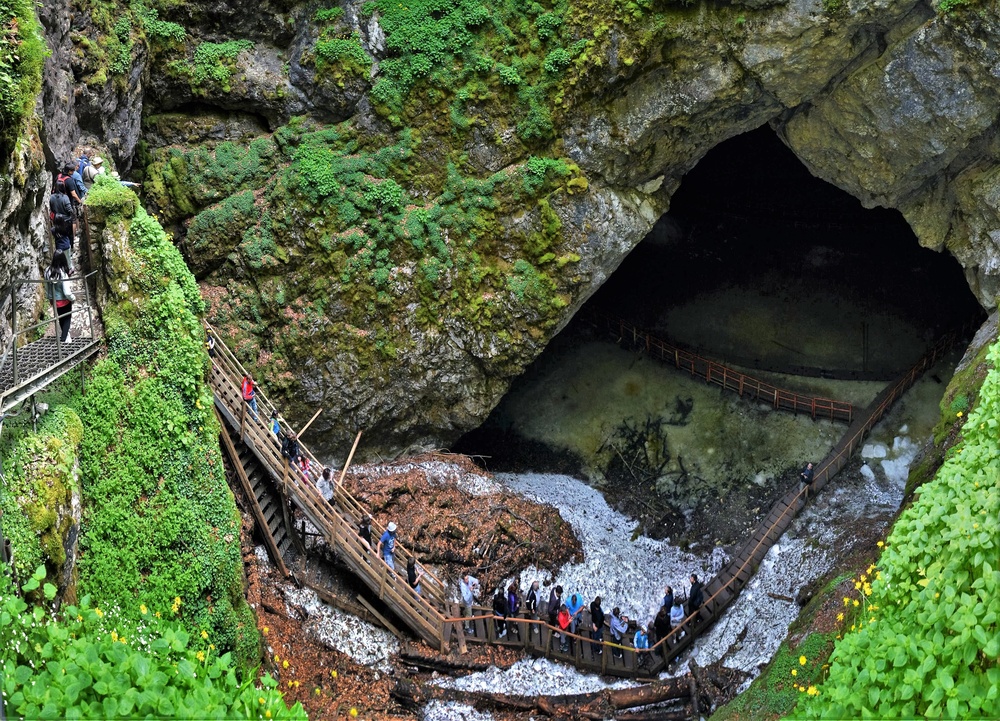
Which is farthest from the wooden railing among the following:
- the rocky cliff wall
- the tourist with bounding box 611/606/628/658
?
the tourist with bounding box 611/606/628/658

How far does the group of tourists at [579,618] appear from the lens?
18234 millimetres

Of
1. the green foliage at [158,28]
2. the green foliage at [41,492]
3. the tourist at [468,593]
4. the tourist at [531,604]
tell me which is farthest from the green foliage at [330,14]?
the tourist at [531,604]

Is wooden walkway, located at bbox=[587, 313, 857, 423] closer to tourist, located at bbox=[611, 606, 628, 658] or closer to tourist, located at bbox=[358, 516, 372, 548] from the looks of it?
tourist, located at bbox=[611, 606, 628, 658]

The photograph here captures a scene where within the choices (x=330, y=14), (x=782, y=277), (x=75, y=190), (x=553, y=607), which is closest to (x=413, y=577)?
(x=553, y=607)

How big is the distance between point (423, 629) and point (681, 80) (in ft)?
42.2

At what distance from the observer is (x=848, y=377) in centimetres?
2591

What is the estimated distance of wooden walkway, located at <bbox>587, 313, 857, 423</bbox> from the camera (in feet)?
80.9

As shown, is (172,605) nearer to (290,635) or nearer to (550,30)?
(290,635)

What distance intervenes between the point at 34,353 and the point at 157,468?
9.03 ft

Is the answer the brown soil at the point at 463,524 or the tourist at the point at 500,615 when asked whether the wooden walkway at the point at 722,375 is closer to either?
the brown soil at the point at 463,524

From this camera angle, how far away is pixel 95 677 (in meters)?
9.37

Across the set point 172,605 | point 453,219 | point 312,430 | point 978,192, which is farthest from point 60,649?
point 978,192

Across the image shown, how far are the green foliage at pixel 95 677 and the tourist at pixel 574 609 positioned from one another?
8.55 metres

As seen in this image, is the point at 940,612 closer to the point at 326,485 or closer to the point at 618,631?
the point at 618,631
